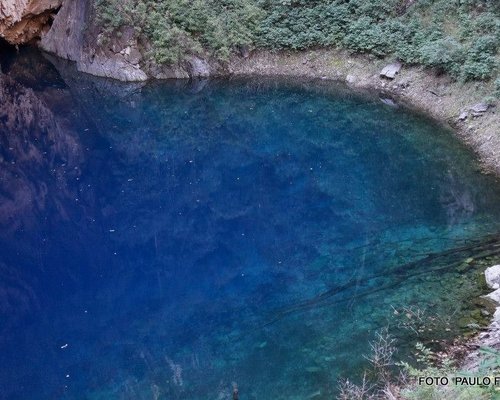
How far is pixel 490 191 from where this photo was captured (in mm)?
13039

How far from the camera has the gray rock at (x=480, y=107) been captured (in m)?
15.6

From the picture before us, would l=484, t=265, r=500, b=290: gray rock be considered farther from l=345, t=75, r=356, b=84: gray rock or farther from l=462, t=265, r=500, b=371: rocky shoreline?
l=345, t=75, r=356, b=84: gray rock

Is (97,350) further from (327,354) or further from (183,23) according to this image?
(183,23)

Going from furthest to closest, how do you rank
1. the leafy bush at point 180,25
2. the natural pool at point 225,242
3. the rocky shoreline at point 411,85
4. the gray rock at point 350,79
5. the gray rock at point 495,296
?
the leafy bush at point 180,25 < the gray rock at point 350,79 < the rocky shoreline at point 411,85 < the gray rock at point 495,296 < the natural pool at point 225,242

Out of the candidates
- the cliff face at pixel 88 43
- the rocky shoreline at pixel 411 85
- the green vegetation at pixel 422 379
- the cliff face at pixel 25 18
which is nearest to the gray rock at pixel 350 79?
the rocky shoreline at pixel 411 85

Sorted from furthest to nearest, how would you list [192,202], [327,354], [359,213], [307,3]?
[307,3] < [192,202] < [359,213] < [327,354]

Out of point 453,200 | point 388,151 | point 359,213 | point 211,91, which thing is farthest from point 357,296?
point 211,91

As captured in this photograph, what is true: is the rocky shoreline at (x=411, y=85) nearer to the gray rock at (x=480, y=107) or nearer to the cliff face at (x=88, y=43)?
the gray rock at (x=480, y=107)

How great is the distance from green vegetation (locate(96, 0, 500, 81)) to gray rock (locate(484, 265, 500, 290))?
1026cm

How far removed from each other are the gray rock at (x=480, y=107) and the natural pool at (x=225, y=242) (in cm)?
105

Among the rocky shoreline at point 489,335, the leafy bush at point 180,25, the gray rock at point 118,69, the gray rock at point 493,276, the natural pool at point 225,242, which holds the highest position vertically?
the leafy bush at point 180,25

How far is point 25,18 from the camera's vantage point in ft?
85.6

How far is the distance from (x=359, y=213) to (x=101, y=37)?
46.6 ft

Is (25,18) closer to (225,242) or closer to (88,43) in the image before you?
(88,43)
